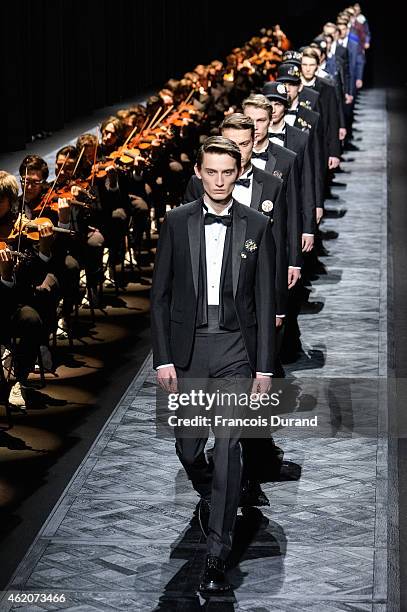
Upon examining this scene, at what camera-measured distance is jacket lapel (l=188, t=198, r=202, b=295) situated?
6230mm

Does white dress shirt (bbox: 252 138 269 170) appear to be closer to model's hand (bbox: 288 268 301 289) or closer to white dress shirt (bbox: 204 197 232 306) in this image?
model's hand (bbox: 288 268 301 289)

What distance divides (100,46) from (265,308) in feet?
71.8

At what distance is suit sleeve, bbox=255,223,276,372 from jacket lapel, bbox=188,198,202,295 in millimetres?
267

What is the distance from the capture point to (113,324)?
36.9 feet

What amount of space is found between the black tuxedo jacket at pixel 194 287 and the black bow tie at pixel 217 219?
0.09 feet

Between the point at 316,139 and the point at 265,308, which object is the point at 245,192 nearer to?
the point at 265,308

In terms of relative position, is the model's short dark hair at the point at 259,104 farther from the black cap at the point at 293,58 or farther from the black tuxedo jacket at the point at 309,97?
the black cap at the point at 293,58

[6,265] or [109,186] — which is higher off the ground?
[6,265]

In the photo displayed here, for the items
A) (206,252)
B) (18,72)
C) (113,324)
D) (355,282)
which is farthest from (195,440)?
(18,72)

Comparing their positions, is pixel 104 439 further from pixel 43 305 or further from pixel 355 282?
pixel 355 282

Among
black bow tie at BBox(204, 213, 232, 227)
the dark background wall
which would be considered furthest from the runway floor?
the dark background wall

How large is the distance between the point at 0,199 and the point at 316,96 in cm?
460

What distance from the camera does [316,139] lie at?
1047 centimetres

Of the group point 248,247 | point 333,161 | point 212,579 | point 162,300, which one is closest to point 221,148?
point 248,247
